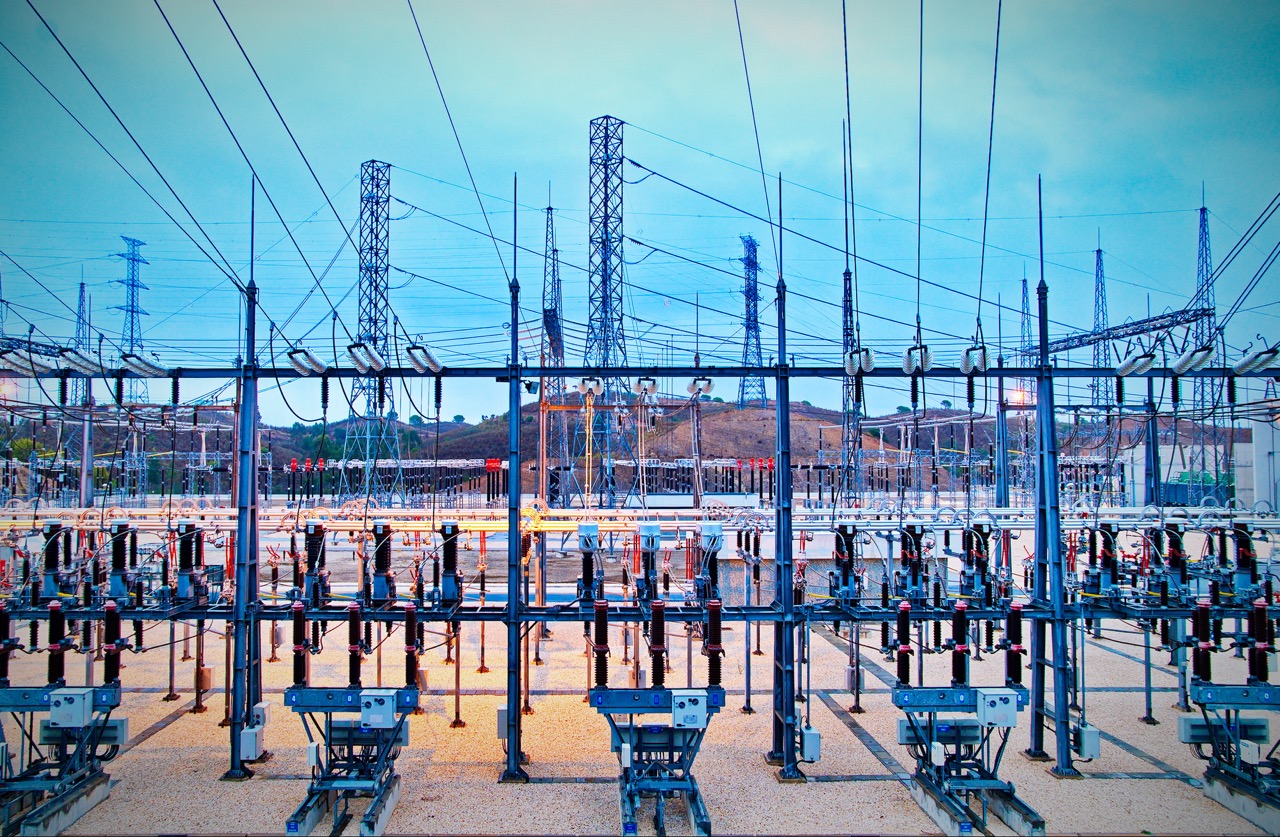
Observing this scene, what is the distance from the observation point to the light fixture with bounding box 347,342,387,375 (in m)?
9.77

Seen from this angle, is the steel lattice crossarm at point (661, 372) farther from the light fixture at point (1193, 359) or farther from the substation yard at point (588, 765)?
the substation yard at point (588, 765)

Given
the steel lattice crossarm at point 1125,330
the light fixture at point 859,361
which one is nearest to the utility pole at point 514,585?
the light fixture at point 859,361

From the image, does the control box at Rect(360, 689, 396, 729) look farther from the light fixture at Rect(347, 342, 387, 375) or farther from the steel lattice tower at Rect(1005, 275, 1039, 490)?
the steel lattice tower at Rect(1005, 275, 1039, 490)

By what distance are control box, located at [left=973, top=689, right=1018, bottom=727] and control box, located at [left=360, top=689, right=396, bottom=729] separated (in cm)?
711

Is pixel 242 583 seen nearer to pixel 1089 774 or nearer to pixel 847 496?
pixel 1089 774

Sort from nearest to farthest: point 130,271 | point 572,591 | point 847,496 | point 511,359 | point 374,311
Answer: point 511,359
point 572,591
point 847,496
point 374,311
point 130,271

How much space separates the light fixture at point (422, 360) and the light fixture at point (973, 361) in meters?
7.30

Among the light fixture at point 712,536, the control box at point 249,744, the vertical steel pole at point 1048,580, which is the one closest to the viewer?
the control box at point 249,744

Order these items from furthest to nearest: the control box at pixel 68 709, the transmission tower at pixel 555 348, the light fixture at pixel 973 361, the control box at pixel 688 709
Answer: the transmission tower at pixel 555 348
the light fixture at pixel 973 361
the control box at pixel 68 709
the control box at pixel 688 709

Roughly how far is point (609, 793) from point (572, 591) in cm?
1041

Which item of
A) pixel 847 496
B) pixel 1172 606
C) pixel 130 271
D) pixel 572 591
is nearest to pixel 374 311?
pixel 130 271

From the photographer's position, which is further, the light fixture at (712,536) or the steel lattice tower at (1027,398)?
the steel lattice tower at (1027,398)

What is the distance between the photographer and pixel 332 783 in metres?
8.61

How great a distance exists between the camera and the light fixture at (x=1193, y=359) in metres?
9.87
